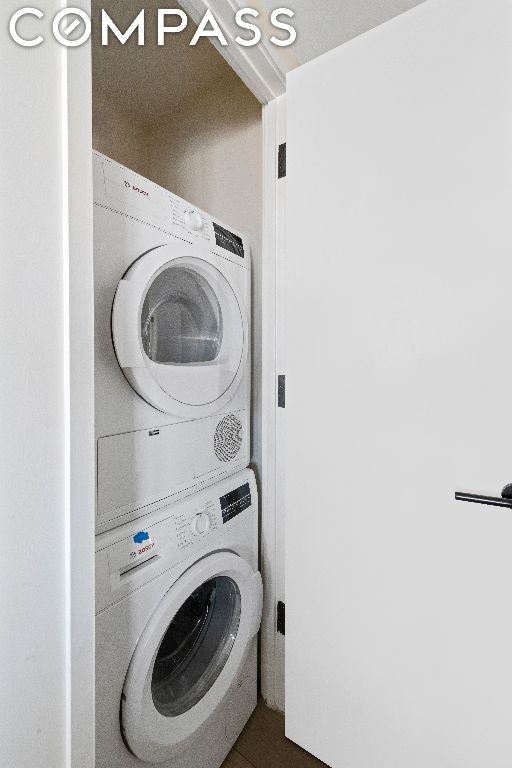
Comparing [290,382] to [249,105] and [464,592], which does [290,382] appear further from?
[249,105]

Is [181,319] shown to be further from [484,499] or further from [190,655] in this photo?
[190,655]

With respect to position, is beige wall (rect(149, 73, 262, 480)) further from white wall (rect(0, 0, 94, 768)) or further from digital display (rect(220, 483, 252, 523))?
white wall (rect(0, 0, 94, 768))

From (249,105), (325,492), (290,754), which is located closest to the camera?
(325,492)

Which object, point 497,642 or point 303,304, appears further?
point 303,304

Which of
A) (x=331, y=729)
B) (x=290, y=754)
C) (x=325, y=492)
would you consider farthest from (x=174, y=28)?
(x=290, y=754)

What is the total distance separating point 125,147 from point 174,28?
1.99 feet

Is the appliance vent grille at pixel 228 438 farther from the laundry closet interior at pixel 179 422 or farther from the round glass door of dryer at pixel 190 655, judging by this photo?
the round glass door of dryer at pixel 190 655

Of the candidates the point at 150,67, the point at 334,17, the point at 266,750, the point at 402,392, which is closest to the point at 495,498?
the point at 402,392

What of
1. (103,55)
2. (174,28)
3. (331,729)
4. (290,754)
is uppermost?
(103,55)

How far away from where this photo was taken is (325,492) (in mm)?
1001

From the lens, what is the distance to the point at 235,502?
1202 millimetres

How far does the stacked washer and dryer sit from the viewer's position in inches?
32.0

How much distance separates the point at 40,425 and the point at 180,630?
2.71 ft

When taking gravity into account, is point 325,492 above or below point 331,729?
above
